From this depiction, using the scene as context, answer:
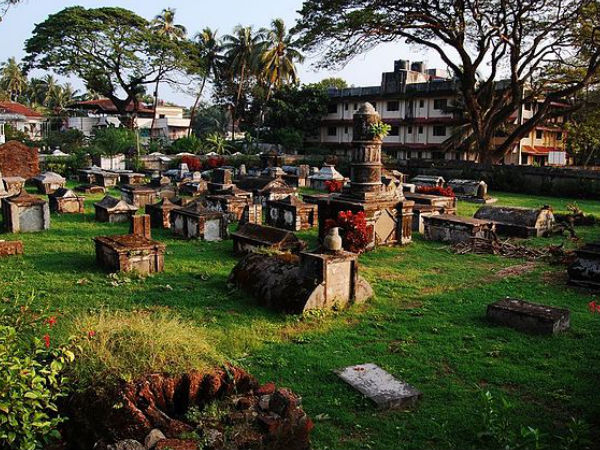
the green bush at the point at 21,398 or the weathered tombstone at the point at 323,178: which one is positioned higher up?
the weathered tombstone at the point at 323,178

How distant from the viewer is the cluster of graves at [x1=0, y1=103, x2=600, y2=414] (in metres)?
8.09

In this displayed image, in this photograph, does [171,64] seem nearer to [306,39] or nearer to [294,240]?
[306,39]

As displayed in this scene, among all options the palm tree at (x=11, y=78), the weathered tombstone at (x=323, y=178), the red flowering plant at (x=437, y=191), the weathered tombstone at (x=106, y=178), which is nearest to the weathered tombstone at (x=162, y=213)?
the red flowering plant at (x=437, y=191)

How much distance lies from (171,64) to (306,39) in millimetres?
19704

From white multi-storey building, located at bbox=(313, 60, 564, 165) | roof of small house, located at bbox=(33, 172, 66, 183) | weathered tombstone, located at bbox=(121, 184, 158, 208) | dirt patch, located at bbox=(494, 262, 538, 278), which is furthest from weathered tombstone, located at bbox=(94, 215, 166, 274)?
white multi-storey building, located at bbox=(313, 60, 564, 165)

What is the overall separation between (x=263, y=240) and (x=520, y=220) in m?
7.94

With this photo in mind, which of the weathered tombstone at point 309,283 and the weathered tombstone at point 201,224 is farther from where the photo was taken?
the weathered tombstone at point 201,224

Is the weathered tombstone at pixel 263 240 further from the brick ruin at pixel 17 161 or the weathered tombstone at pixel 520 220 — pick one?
the brick ruin at pixel 17 161

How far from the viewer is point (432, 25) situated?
89.7 ft

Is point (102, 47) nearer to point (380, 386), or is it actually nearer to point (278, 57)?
point (278, 57)

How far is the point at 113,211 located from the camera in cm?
1591

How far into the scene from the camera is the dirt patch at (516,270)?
10.9 metres

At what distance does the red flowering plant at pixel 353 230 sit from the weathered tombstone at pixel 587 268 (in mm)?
4367

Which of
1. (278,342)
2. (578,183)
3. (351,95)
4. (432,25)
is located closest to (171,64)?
(351,95)
